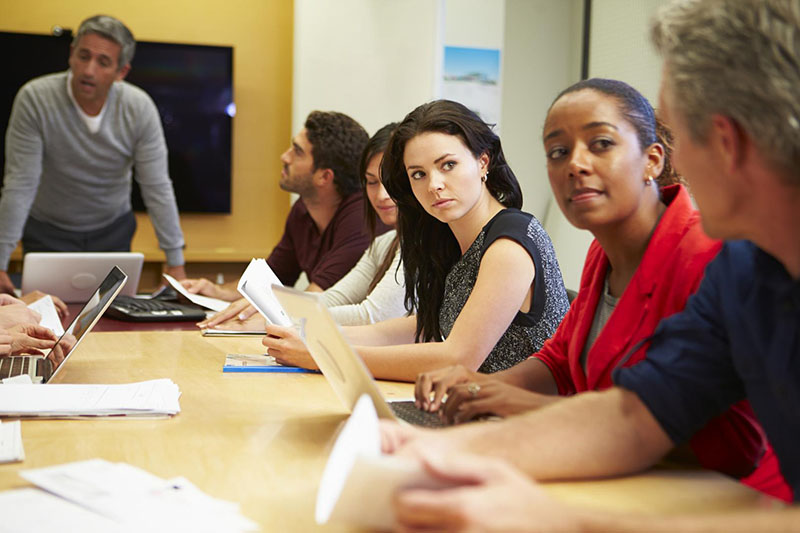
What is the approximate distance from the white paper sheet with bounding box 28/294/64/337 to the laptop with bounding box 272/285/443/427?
118 cm

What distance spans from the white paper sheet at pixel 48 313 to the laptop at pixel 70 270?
278 millimetres

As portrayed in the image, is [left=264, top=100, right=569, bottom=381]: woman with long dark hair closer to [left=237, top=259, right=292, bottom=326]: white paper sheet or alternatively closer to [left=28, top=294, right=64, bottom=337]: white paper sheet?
[left=237, top=259, right=292, bottom=326]: white paper sheet

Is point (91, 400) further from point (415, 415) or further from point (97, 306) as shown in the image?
point (415, 415)

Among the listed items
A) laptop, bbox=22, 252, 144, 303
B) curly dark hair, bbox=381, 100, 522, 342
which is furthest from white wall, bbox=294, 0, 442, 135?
curly dark hair, bbox=381, 100, 522, 342

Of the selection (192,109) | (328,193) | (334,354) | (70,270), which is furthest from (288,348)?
(192,109)

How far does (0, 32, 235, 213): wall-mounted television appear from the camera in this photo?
16.7ft

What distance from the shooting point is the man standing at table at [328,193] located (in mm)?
3043

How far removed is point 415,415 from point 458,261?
29.9 inches

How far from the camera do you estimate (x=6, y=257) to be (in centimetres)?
338

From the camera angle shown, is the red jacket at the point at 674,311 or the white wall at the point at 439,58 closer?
the red jacket at the point at 674,311

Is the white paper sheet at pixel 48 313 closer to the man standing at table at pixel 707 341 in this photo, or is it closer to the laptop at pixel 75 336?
the laptop at pixel 75 336

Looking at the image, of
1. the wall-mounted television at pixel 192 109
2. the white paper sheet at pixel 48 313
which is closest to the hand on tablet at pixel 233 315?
the white paper sheet at pixel 48 313

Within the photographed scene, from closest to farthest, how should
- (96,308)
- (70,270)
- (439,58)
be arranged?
(96,308) < (70,270) < (439,58)

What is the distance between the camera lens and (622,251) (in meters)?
1.31
